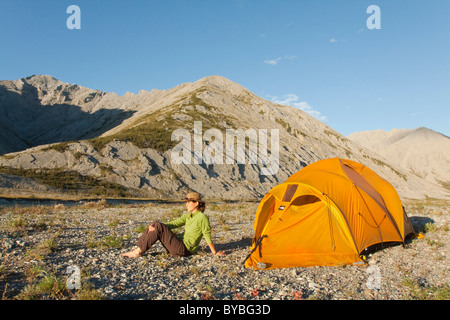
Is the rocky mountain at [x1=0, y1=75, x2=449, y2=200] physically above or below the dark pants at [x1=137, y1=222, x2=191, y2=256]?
above

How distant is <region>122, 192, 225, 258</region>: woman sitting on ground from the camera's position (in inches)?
315

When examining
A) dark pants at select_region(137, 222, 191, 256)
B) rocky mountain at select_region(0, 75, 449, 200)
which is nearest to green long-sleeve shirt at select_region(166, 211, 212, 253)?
dark pants at select_region(137, 222, 191, 256)

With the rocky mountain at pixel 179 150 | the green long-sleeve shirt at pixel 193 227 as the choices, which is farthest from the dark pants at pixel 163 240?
the rocky mountain at pixel 179 150

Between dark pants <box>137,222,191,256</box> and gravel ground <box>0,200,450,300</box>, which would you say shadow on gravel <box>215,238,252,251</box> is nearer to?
gravel ground <box>0,200,450,300</box>

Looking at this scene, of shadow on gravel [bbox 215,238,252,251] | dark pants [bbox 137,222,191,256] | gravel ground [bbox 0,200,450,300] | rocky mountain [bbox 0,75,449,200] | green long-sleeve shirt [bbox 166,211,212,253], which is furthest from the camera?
rocky mountain [bbox 0,75,449,200]

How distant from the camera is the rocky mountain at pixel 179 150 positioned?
4353cm

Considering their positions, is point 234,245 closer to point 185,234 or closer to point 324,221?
point 185,234

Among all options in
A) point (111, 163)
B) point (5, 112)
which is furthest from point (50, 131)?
point (111, 163)

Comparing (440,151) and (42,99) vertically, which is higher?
(42,99)

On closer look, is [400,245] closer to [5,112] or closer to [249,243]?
[249,243]

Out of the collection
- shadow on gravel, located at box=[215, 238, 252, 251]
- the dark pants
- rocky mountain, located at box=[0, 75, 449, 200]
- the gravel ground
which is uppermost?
rocky mountain, located at box=[0, 75, 449, 200]

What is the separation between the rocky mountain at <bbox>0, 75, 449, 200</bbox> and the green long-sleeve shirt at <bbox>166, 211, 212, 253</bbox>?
114ft
